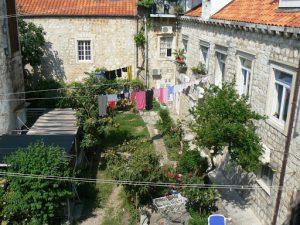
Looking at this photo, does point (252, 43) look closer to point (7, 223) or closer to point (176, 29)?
point (7, 223)

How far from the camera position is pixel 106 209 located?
44.2ft

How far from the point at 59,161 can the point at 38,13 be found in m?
15.7

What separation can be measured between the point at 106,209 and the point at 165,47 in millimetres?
14925

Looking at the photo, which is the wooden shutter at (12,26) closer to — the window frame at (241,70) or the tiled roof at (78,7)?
the tiled roof at (78,7)

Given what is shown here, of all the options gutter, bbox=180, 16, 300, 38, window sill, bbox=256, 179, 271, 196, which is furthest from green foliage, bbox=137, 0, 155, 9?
window sill, bbox=256, 179, 271, 196

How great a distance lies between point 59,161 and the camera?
1129 cm

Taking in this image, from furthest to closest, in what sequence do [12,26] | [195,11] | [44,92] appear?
[44,92]
[195,11]
[12,26]

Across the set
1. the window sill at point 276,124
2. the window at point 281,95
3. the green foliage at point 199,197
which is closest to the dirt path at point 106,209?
the green foliage at point 199,197

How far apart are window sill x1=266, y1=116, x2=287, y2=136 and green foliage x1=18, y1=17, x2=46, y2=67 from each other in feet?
55.8

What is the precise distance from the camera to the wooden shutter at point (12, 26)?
579 inches

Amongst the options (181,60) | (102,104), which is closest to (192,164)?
(102,104)

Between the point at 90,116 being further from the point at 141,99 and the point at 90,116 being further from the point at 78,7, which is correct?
the point at 78,7

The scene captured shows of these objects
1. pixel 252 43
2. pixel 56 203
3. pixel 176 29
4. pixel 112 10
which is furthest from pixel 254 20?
pixel 112 10

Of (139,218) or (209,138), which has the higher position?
(209,138)
